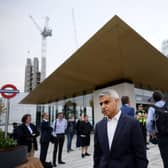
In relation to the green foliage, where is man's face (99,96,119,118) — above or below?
above

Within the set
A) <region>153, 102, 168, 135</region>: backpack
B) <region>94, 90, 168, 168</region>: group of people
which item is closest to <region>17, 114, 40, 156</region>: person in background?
<region>153, 102, 168, 135</region>: backpack

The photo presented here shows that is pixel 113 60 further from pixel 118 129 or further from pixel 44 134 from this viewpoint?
pixel 118 129

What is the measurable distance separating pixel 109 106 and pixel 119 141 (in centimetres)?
35

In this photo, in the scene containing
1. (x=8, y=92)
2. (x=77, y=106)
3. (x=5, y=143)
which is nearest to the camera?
(x=5, y=143)

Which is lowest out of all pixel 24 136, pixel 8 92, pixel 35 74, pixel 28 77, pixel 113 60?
pixel 24 136

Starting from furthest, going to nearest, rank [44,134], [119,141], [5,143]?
[44,134]
[5,143]
[119,141]

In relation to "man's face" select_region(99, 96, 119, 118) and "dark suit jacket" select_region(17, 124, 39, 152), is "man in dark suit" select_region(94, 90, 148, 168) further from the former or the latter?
"dark suit jacket" select_region(17, 124, 39, 152)

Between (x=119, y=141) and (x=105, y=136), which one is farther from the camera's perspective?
(x=105, y=136)

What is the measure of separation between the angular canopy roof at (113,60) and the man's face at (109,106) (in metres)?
4.61

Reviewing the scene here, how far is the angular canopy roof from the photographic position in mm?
7355

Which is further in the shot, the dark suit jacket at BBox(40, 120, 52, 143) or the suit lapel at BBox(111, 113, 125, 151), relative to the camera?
the dark suit jacket at BBox(40, 120, 52, 143)

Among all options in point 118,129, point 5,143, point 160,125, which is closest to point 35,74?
point 5,143

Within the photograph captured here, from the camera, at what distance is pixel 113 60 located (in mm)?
9812

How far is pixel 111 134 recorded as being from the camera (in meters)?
2.10
